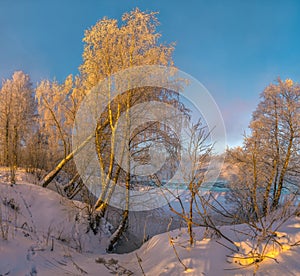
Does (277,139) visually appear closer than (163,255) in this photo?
No

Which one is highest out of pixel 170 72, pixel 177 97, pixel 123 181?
pixel 170 72

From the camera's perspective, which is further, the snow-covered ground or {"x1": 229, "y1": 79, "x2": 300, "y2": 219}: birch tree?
{"x1": 229, "y1": 79, "x2": 300, "y2": 219}: birch tree

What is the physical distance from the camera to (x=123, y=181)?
7.99 meters

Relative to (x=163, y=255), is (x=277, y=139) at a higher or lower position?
higher

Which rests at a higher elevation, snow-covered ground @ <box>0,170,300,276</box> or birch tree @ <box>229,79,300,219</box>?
birch tree @ <box>229,79,300,219</box>

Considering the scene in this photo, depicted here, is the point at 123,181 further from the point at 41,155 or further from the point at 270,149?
the point at 270,149

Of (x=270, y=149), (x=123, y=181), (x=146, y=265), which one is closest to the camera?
(x=146, y=265)

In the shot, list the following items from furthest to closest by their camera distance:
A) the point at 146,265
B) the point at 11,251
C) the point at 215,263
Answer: the point at 146,265 < the point at 11,251 < the point at 215,263

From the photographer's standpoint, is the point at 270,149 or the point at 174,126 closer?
the point at 174,126

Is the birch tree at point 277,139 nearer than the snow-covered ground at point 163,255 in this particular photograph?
No

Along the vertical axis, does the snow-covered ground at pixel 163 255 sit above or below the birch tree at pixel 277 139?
below

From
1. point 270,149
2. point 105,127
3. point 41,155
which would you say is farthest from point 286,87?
point 41,155

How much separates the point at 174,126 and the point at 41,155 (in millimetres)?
7515

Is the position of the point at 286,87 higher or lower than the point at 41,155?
higher
